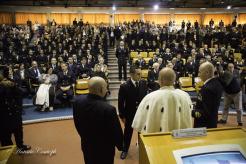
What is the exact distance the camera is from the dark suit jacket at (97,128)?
7.98ft

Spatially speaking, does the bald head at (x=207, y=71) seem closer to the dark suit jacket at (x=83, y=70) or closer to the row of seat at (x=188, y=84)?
the row of seat at (x=188, y=84)

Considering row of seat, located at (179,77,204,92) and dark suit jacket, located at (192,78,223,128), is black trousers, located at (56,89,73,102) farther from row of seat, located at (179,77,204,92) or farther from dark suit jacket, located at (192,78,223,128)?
dark suit jacket, located at (192,78,223,128)

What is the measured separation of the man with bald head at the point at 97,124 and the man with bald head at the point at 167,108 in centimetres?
33

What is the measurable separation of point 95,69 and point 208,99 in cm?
620

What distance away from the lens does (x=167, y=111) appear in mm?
2494

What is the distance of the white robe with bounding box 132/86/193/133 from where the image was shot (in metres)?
2.50

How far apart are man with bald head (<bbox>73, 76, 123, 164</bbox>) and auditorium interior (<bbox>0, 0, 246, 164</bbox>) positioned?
174mm

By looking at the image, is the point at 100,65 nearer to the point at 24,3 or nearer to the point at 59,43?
the point at 59,43

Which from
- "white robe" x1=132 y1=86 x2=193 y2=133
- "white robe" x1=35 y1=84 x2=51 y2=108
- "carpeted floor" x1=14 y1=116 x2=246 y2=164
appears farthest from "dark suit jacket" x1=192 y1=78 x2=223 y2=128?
"white robe" x1=35 y1=84 x2=51 y2=108

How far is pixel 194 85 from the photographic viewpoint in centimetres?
870

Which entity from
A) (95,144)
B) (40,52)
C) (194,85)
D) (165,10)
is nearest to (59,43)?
(40,52)

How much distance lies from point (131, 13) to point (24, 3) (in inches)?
347

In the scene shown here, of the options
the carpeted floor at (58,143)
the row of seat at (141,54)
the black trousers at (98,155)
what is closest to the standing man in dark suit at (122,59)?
the row of seat at (141,54)
